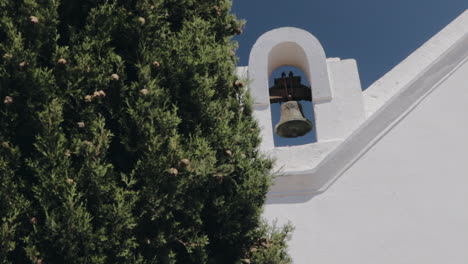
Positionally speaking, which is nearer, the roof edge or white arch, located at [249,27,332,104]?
the roof edge

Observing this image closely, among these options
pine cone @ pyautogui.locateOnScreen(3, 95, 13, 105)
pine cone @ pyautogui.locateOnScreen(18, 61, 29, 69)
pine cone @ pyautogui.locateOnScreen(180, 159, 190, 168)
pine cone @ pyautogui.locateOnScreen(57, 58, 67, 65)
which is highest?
pine cone @ pyautogui.locateOnScreen(57, 58, 67, 65)

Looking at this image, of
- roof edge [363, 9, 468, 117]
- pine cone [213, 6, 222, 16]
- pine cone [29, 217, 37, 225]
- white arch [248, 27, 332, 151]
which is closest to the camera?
Answer: pine cone [29, 217, 37, 225]

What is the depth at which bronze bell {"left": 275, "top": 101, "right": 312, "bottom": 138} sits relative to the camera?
628 cm

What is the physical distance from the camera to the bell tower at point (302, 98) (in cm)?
549

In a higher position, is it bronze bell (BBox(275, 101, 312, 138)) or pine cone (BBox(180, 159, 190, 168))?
bronze bell (BBox(275, 101, 312, 138))

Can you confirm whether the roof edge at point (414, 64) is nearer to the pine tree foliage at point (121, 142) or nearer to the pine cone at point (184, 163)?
the pine tree foliage at point (121, 142)

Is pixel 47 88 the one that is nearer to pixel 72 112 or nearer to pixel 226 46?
pixel 72 112

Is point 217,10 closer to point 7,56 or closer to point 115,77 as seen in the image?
point 115,77

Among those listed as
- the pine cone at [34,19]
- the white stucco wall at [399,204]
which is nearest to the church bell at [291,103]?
the white stucco wall at [399,204]

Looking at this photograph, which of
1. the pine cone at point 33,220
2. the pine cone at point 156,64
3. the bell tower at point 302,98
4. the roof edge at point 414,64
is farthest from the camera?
the roof edge at point 414,64

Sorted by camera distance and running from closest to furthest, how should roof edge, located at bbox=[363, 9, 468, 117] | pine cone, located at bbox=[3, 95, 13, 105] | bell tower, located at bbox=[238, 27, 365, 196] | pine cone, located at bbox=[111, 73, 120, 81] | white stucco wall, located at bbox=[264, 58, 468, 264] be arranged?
pine cone, located at bbox=[3, 95, 13, 105] → pine cone, located at bbox=[111, 73, 120, 81] → white stucco wall, located at bbox=[264, 58, 468, 264] → bell tower, located at bbox=[238, 27, 365, 196] → roof edge, located at bbox=[363, 9, 468, 117]

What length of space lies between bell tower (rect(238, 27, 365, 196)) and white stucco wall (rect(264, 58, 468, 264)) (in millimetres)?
275

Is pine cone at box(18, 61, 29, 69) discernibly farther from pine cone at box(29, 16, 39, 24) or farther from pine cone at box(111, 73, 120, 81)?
pine cone at box(111, 73, 120, 81)

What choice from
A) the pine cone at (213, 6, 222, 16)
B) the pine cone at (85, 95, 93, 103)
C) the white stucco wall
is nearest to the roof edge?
the white stucco wall
